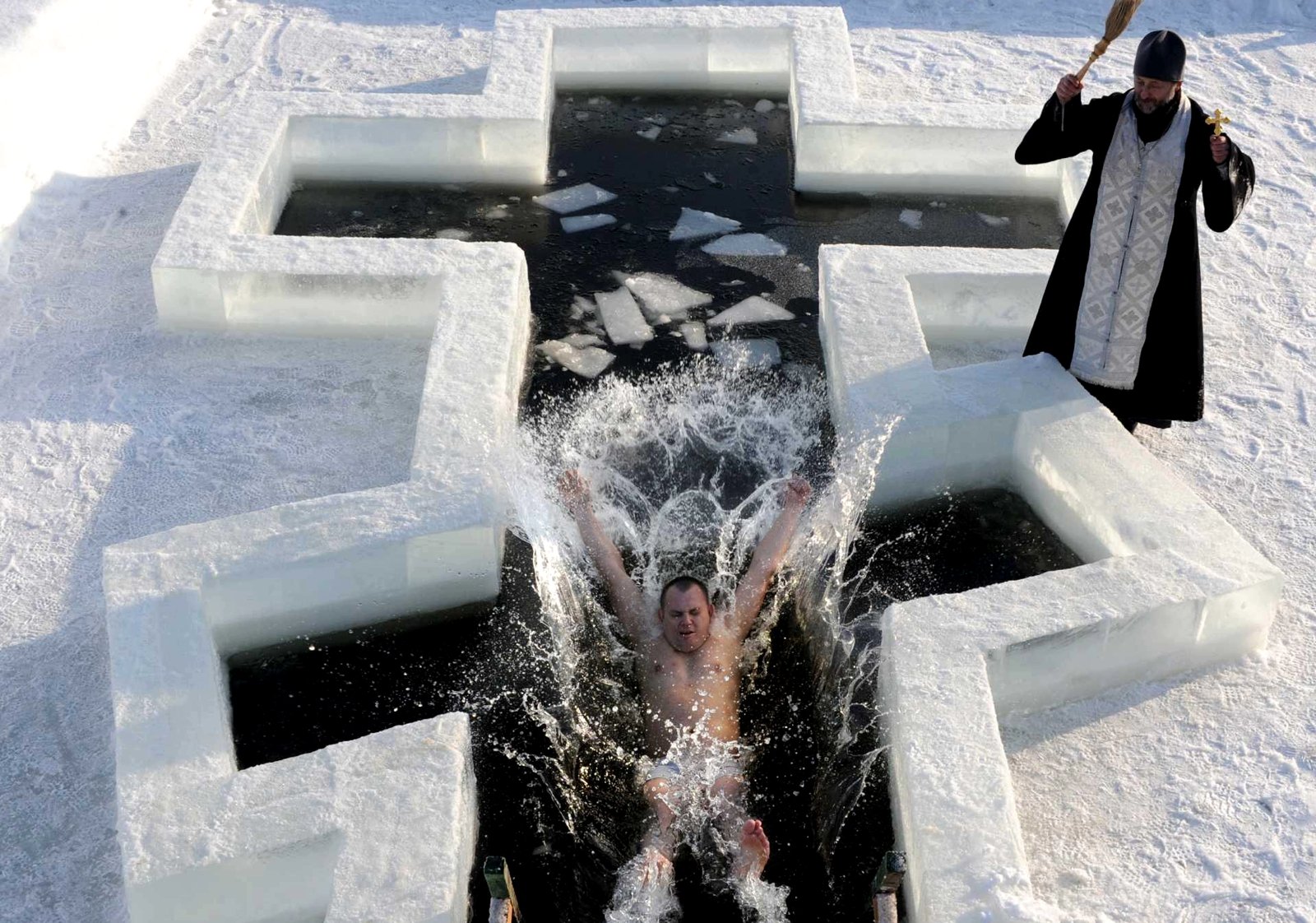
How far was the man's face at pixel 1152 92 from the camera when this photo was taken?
12.7ft

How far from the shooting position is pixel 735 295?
5461mm

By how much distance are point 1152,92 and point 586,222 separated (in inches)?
103

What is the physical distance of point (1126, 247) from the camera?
420 cm

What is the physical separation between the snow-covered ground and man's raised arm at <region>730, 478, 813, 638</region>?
0.82 meters

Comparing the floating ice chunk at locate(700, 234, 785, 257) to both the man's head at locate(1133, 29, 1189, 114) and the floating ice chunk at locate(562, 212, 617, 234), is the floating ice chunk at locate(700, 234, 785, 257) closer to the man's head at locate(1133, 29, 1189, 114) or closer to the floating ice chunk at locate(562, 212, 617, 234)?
the floating ice chunk at locate(562, 212, 617, 234)

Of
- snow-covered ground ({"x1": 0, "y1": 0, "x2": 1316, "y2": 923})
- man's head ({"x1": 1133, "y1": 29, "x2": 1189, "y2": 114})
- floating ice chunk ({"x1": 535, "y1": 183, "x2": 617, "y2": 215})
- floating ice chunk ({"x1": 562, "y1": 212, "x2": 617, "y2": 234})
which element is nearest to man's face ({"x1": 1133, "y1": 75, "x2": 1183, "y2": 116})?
man's head ({"x1": 1133, "y1": 29, "x2": 1189, "y2": 114})

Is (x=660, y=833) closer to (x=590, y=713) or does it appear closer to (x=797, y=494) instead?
(x=590, y=713)

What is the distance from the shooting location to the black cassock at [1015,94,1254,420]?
398 centimetres

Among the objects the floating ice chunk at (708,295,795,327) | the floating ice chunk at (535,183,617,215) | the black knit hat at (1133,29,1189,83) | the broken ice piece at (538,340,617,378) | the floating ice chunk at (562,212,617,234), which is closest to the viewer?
the black knit hat at (1133,29,1189,83)

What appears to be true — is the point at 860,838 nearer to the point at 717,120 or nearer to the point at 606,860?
the point at 606,860

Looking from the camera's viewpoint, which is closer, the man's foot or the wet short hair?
the man's foot

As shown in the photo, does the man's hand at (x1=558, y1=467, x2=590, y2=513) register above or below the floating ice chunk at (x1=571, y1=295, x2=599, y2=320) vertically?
below

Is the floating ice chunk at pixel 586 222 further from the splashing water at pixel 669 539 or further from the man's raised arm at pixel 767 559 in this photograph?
the man's raised arm at pixel 767 559

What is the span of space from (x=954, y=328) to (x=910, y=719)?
7.17 ft
